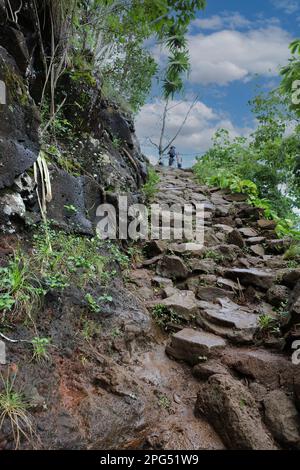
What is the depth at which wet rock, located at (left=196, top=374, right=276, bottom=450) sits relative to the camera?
8.33ft

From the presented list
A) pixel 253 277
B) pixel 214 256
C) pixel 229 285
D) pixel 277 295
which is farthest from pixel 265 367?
pixel 214 256

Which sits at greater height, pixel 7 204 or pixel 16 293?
pixel 7 204

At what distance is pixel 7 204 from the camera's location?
3471 mm

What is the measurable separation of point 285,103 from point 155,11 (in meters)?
7.56

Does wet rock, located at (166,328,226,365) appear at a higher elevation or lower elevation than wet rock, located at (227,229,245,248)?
lower

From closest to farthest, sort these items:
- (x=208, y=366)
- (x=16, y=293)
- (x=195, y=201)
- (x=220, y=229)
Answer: (x=16, y=293)
(x=208, y=366)
(x=220, y=229)
(x=195, y=201)

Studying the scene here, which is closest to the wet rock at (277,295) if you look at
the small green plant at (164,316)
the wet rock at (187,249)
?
the small green plant at (164,316)

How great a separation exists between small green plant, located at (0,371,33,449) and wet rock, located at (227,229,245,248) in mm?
4974

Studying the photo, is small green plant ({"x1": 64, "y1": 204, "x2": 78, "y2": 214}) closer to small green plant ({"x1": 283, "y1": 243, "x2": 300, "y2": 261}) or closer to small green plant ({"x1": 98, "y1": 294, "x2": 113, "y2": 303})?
small green plant ({"x1": 98, "y1": 294, "x2": 113, "y2": 303})

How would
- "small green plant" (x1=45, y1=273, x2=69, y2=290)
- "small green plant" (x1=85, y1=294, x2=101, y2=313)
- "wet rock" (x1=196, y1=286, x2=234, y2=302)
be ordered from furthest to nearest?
"wet rock" (x1=196, y1=286, x2=234, y2=302) < "small green plant" (x1=85, y1=294, x2=101, y2=313) < "small green plant" (x1=45, y1=273, x2=69, y2=290)

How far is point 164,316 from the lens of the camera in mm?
4160

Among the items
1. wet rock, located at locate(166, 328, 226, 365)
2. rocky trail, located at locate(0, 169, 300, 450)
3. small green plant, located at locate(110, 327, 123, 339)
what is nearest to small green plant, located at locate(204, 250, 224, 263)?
rocky trail, located at locate(0, 169, 300, 450)

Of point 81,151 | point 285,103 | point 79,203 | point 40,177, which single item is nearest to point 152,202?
point 81,151

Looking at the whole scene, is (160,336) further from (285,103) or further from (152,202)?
(285,103)
